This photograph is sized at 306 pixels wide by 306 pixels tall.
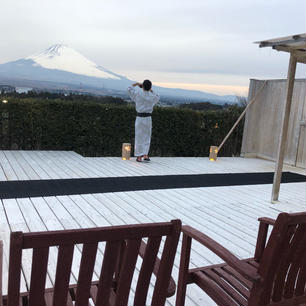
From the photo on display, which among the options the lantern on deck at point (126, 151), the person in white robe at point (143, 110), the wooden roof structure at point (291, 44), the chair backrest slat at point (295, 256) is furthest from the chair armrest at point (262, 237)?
the lantern on deck at point (126, 151)

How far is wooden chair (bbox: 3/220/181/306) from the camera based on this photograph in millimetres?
1154

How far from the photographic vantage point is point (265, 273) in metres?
1.53

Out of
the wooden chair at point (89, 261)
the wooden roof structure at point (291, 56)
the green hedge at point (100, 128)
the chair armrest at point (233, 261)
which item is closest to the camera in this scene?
the wooden chair at point (89, 261)

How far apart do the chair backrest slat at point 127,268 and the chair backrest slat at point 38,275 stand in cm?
29

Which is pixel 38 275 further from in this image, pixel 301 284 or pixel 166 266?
pixel 301 284

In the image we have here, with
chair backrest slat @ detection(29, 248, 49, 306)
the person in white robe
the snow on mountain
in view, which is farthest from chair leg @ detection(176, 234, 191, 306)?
the snow on mountain

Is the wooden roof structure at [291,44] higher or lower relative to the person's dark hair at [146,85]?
higher

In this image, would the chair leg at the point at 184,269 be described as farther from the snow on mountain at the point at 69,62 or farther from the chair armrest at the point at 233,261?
the snow on mountain at the point at 69,62

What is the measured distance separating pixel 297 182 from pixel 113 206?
12.3 ft

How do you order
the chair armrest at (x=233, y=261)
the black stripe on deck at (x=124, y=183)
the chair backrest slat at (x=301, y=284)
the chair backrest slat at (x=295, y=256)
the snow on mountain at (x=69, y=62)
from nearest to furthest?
the chair armrest at (x=233, y=261) < the chair backrest slat at (x=295, y=256) < the chair backrest slat at (x=301, y=284) < the black stripe on deck at (x=124, y=183) < the snow on mountain at (x=69, y=62)

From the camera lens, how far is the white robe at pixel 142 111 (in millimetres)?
6973

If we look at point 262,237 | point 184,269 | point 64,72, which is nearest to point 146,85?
point 64,72

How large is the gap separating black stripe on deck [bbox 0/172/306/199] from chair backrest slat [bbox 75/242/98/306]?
3.08 meters

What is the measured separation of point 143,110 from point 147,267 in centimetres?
584
